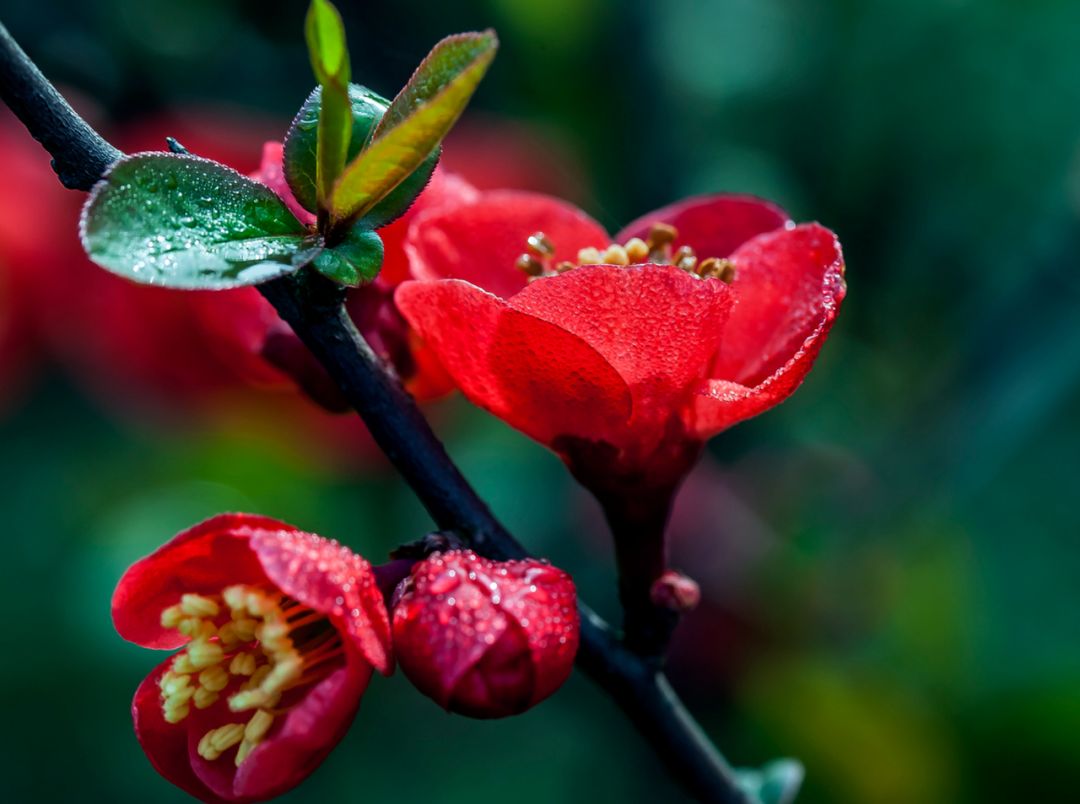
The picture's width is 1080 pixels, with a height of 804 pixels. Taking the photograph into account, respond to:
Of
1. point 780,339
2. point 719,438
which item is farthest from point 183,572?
point 719,438

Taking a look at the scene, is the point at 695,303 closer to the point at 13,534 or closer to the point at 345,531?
the point at 345,531

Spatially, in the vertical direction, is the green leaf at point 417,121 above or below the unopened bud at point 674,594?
above

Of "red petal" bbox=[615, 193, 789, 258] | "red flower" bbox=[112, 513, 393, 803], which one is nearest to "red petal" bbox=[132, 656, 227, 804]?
"red flower" bbox=[112, 513, 393, 803]

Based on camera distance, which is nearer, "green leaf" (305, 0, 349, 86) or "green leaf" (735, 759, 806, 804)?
"green leaf" (305, 0, 349, 86)

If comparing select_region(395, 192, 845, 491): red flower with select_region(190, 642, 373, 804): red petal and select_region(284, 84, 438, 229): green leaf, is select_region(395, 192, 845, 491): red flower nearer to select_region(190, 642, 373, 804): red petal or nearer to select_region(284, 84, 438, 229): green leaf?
select_region(284, 84, 438, 229): green leaf

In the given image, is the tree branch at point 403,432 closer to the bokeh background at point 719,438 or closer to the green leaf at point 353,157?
the green leaf at point 353,157

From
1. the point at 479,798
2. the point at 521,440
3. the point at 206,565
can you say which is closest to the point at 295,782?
the point at 206,565

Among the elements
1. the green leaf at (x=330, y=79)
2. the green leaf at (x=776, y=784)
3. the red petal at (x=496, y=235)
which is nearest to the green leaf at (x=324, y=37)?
the green leaf at (x=330, y=79)
